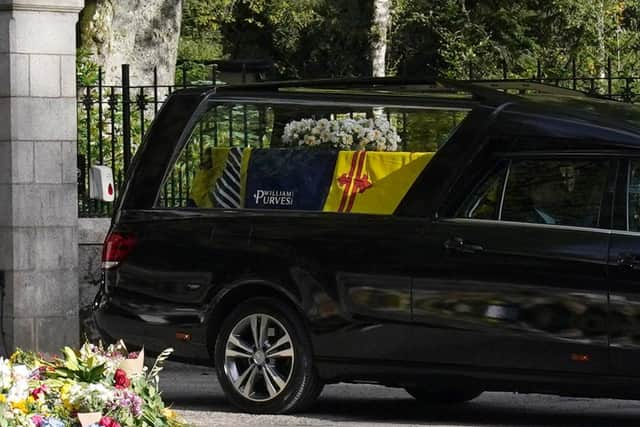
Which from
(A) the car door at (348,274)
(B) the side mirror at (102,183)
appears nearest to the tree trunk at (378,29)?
(B) the side mirror at (102,183)

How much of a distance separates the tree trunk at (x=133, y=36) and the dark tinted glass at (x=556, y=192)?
1381 cm

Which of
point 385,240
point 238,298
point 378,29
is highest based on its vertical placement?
point 378,29

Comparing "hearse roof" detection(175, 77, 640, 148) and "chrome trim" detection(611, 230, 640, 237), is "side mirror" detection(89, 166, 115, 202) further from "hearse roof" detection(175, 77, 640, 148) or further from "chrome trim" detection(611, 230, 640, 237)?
"chrome trim" detection(611, 230, 640, 237)

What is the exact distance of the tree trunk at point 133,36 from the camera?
23.9 m

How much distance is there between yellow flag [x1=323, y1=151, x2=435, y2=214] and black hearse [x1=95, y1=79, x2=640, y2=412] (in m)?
0.01

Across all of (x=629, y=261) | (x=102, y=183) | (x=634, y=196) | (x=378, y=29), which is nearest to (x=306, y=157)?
(x=634, y=196)

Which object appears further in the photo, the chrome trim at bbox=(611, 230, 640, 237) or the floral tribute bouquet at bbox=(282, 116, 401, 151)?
the floral tribute bouquet at bbox=(282, 116, 401, 151)

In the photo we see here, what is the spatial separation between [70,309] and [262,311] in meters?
4.88

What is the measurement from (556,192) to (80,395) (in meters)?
3.60

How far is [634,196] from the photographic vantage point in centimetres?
939

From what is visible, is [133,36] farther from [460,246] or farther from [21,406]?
[21,406]

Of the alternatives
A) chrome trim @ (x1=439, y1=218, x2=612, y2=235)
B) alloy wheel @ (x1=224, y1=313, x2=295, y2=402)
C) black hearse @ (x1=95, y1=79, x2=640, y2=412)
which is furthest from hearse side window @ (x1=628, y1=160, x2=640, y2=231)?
alloy wheel @ (x1=224, y1=313, x2=295, y2=402)

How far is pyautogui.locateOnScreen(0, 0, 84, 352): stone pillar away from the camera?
1464cm

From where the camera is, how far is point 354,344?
33.1ft
